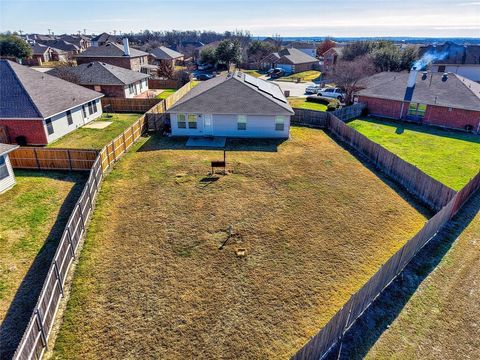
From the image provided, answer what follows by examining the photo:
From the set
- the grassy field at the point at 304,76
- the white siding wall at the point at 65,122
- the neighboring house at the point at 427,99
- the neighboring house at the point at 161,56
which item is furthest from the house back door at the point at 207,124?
the neighboring house at the point at 161,56

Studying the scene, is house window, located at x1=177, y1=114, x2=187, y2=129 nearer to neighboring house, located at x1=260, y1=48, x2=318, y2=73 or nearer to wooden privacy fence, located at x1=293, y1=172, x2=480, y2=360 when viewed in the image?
wooden privacy fence, located at x1=293, y1=172, x2=480, y2=360

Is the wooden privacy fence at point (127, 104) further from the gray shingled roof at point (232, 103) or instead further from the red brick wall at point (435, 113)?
the red brick wall at point (435, 113)

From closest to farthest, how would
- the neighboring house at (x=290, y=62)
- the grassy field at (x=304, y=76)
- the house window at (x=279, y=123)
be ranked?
the house window at (x=279, y=123) → the grassy field at (x=304, y=76) → the neighboring house at (x=290, y=62)

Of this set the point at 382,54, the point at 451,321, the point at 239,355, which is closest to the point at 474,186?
the point at 451,321

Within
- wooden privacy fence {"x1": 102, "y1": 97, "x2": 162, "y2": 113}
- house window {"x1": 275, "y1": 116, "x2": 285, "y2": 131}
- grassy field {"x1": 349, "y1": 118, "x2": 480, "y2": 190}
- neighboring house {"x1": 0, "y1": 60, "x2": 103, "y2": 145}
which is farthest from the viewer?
wooden privacy fence {"x1": 102, "y1": 97, "x2": 162, "y2": 113}

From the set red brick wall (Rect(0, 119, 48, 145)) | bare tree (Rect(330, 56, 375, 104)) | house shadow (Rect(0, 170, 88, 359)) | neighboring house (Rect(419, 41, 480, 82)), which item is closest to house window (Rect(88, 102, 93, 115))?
red brick wall (Rect(0, 119, 48, 145))
